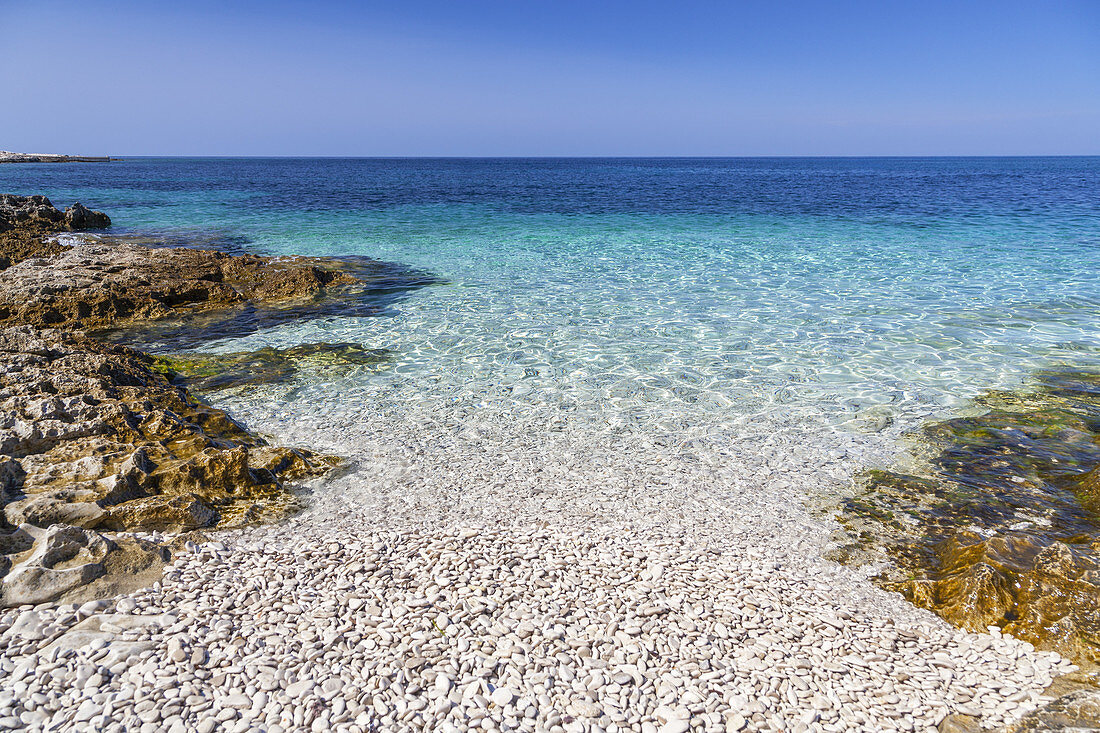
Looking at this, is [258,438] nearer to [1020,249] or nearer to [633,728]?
[633,728]

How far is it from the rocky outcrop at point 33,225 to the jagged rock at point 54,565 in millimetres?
16663

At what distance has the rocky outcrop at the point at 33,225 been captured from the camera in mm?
19234

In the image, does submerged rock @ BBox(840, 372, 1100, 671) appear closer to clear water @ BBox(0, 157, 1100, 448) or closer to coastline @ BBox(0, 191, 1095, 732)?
coastline @ BBox(0, 191, 1095, 732)

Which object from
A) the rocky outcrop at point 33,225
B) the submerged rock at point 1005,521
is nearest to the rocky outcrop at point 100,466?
the submerged rock at point 1005,521

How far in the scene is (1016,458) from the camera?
294 inches

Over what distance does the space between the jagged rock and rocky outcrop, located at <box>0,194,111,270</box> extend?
1666 centimetres

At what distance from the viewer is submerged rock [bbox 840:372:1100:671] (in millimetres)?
4895

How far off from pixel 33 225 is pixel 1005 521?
3277 cm

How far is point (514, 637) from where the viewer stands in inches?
176

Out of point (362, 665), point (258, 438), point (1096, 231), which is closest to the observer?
point (362, 665)

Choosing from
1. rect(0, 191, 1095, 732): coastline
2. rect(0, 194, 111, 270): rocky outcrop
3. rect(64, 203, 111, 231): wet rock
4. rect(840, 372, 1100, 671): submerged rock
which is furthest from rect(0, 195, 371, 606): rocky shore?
rect(64, 203, 111, 231): wet rock

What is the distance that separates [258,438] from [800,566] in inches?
263

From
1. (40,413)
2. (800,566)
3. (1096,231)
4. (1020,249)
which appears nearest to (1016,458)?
(800,566)

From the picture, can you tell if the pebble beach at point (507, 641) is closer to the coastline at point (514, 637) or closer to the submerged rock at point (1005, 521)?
the coastline at point (514, 637)
